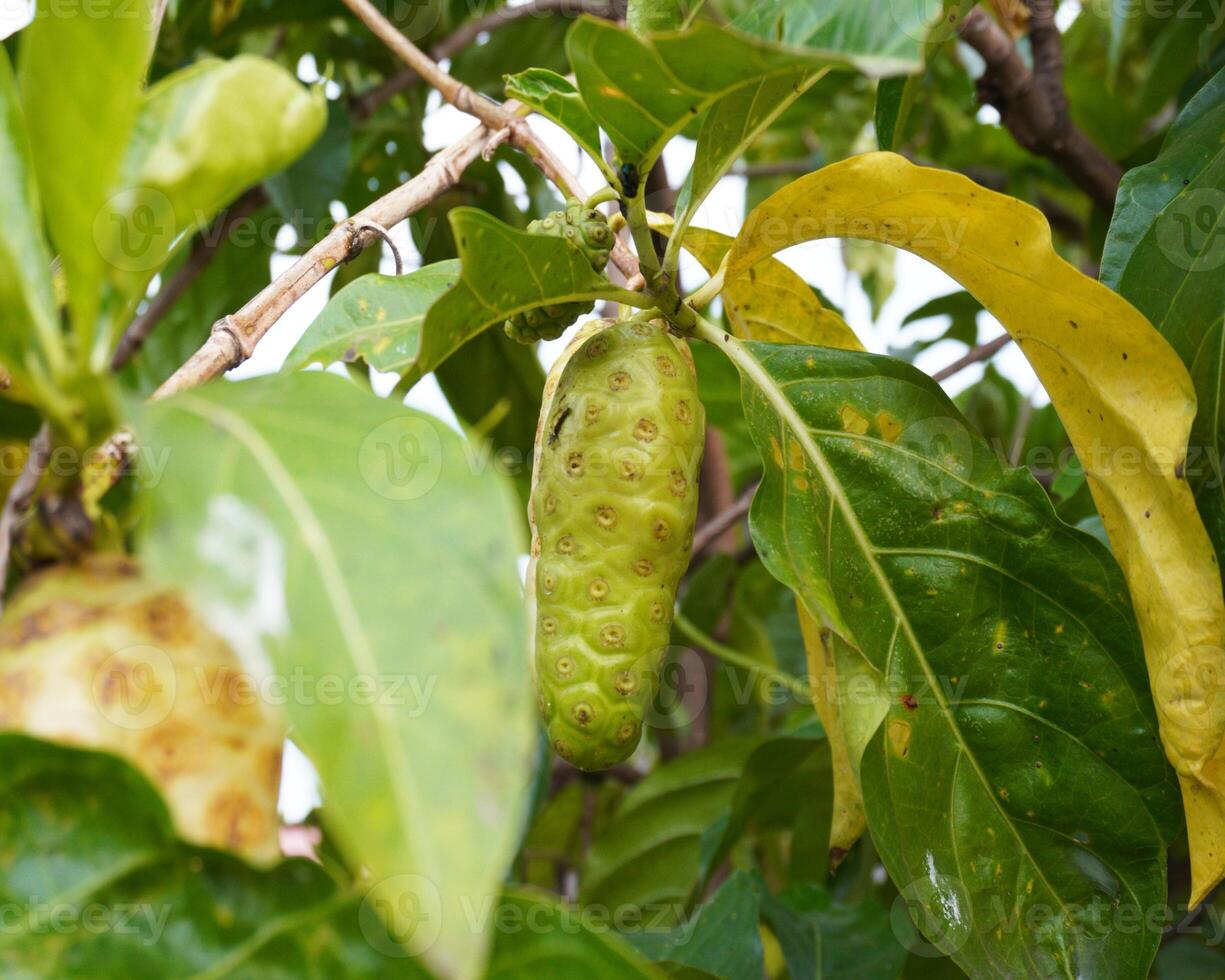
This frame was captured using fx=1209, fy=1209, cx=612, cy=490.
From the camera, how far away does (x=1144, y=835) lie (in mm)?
770

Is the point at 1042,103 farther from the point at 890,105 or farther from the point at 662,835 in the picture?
the point at 662,835

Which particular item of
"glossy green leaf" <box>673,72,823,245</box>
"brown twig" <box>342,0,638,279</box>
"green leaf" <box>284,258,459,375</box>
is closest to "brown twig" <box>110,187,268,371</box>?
"brown twig" <box>342,0,638,279</box>

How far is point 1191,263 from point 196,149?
0.63m

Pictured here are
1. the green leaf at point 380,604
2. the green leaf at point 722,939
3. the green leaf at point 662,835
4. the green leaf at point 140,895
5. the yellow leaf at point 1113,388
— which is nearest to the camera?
the green leaf at point 380,604

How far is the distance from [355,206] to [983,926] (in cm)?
146

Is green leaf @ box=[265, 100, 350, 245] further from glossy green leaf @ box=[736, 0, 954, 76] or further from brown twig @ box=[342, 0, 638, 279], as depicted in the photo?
glossy green leaf @ box=[736, 0, 954, 76]

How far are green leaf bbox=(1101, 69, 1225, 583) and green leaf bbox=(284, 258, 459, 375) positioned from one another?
0.48 m

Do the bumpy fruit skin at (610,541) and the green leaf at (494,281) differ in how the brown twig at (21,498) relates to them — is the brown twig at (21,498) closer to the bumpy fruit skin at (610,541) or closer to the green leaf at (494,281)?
the green leaf at (494,281)

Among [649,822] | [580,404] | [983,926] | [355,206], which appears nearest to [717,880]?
[649,822]

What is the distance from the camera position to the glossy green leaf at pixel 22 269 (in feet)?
1.56

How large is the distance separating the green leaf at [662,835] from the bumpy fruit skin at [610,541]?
0.82 m

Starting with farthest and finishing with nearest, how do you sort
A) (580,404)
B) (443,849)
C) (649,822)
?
(649,822)
(580,404)
(443,849)

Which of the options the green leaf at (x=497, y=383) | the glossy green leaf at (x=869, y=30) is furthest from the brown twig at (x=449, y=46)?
the glossy green leaf at (x=869, y=30)

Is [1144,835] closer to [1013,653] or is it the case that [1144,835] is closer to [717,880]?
[1013,653]
